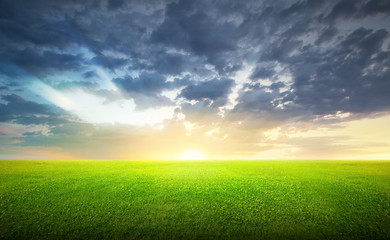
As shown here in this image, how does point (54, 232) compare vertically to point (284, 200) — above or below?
below

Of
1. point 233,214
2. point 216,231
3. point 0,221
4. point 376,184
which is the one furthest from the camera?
point 376,184

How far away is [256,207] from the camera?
1845 cm

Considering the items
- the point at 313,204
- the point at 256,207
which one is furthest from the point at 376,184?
the point at 256,207

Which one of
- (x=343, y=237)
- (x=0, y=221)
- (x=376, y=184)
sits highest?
(x=376, y=184)

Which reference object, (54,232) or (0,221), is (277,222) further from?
(0,221)

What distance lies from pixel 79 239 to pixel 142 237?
4.74 metres

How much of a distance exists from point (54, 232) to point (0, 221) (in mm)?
5815

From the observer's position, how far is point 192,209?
58.8 feet

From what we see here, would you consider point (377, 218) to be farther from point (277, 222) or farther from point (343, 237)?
point (277, 222)

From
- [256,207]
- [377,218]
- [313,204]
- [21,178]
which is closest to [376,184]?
[377,218]

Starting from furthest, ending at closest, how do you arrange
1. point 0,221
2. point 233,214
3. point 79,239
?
1. point 233,214
2. point 0,221
3. point 79,239

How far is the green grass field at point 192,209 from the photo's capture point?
14742 millimetres

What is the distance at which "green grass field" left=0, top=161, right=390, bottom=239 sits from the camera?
1474 cm

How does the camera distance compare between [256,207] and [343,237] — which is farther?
[256,207]
